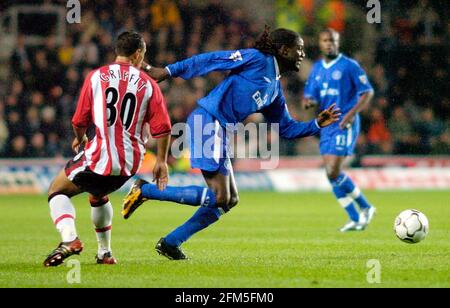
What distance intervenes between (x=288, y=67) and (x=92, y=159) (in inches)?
80.8

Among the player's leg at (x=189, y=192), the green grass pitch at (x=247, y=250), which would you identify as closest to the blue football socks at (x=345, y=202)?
the green grass pitch at (x=247, y=250)

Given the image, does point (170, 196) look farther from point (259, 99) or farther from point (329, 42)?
point (329, 42)

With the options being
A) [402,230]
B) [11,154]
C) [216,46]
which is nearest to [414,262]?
[402,230]

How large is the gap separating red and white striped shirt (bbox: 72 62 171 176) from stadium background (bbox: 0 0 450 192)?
10988 millimetres

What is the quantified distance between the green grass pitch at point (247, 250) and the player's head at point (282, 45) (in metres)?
1.85

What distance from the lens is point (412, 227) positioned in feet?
30.1

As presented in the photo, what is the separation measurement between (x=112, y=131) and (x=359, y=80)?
199 inches

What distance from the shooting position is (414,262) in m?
8.18

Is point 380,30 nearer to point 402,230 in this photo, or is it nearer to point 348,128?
point 348,128

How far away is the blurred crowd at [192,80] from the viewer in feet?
62.4

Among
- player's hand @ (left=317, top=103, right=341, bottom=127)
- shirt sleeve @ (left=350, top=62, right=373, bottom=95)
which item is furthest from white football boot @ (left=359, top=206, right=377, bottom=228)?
player's hand @ (left=317, top=103, right=341, bottom=127)

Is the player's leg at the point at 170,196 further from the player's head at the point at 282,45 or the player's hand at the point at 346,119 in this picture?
the player's hand at the point at 346,119

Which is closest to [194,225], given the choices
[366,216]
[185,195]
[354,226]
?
[185,195]
